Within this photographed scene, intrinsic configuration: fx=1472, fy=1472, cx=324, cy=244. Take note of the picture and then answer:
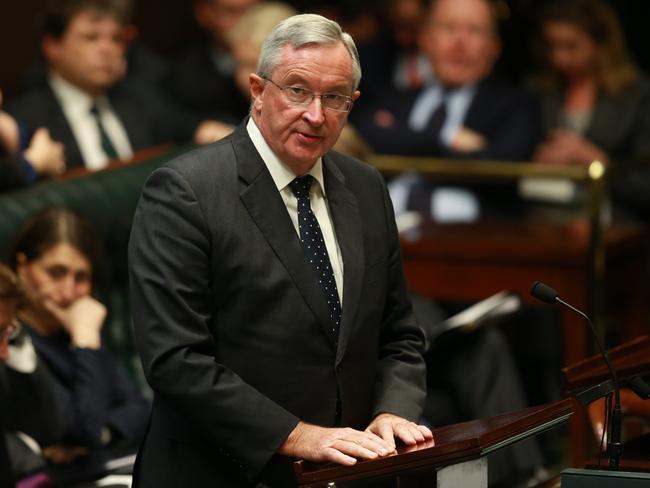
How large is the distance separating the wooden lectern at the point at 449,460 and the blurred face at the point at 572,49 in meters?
3.77

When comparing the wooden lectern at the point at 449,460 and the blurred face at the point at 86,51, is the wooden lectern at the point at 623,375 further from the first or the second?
the blurred face at the point at 86,51

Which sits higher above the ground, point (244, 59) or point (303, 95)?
point (244, 59)

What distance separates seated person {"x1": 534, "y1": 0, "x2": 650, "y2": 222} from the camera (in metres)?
6.28

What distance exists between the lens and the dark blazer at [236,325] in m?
2.81

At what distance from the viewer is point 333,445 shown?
274cm

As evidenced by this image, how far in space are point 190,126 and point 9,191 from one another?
4.90ft

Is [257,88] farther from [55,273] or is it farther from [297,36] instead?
[55,273]

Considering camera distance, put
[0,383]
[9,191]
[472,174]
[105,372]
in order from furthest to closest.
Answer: [472,174], [9,191], [105,372], [0,383]

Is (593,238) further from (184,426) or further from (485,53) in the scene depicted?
(184,426)

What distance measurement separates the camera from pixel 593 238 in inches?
211

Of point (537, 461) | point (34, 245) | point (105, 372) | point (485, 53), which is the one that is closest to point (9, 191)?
point (34, 245)

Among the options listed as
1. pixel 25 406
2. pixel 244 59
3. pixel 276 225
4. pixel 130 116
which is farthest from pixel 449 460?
pixel 244 59

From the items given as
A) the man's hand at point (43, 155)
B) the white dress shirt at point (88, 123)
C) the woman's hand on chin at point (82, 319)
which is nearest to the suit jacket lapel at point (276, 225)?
the woman's hand on chin at point (82, 319)

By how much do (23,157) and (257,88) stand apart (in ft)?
6.92
